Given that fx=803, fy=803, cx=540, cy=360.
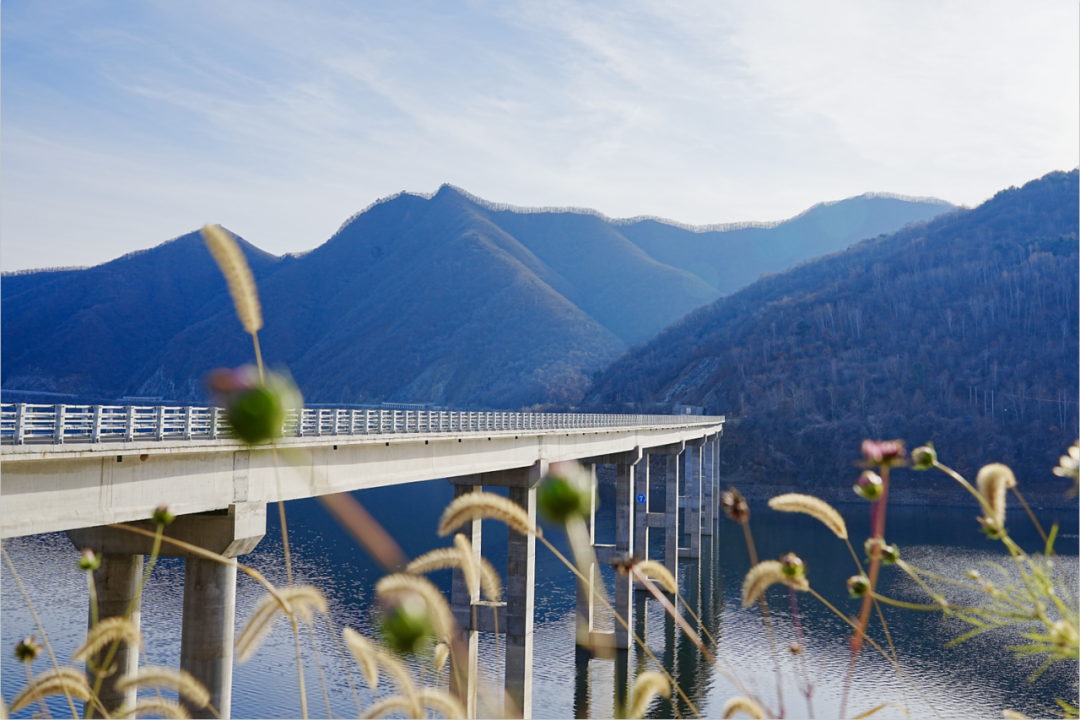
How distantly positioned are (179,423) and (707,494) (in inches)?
2989

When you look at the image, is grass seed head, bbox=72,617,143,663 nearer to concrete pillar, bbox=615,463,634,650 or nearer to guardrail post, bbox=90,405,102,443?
guardrail post, bbox=90,405,102,443

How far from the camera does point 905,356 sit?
435 feet

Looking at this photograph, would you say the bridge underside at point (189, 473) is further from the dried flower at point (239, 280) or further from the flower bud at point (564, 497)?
the flower bud at point (564, 497)

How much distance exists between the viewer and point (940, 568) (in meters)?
58.5

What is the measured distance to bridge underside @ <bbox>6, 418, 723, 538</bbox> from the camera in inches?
475

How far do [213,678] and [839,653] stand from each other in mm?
33557

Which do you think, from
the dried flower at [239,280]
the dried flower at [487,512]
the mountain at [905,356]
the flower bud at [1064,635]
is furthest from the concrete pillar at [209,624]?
the mountain at [905,356]

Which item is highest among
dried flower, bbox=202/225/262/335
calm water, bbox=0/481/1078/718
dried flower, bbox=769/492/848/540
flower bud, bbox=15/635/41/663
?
dried flower, bbox=202/225/262/335

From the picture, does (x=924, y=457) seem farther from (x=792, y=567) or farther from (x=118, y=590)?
(x=118, y=590)

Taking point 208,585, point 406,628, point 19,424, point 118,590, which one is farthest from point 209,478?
point 406,628

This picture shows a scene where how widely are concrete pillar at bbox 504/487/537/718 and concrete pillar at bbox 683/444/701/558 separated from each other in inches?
1665

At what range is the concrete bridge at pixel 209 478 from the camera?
12.5 metres

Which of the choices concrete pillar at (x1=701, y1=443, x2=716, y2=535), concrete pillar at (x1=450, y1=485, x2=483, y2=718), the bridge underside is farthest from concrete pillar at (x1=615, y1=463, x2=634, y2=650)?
concrete pillar at (x1=701, y1=443, x2=716, y2=535)

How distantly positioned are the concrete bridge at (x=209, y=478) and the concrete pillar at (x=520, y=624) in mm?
51
